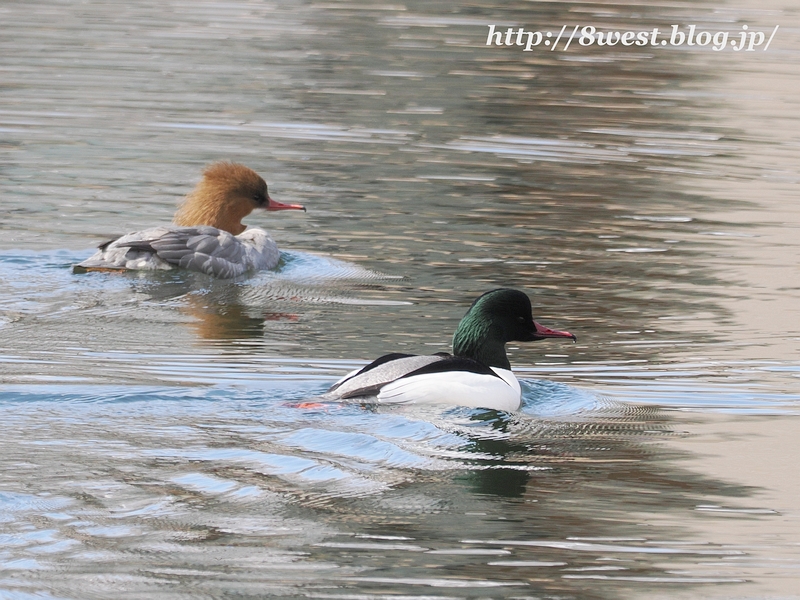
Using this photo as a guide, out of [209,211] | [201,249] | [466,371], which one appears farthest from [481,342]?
[209,211]

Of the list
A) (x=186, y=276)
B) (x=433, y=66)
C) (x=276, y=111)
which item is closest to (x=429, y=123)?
(x=276, y=111)

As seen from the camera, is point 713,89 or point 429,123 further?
point 713,89

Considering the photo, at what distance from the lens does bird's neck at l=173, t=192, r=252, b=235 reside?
10211 millimetres

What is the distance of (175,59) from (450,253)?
8.74 meters

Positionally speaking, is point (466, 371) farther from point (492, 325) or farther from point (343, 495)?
point (343, 495)

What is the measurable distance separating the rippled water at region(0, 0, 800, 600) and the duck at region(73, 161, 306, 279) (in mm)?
142

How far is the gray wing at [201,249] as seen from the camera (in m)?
9.16

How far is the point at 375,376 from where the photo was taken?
21.4ft

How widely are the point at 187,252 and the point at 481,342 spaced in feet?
9.56

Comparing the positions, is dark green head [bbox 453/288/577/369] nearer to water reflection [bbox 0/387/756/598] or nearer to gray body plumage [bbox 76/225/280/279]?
water reflection [bbox 0/387/756/598]

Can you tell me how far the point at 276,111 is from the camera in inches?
595

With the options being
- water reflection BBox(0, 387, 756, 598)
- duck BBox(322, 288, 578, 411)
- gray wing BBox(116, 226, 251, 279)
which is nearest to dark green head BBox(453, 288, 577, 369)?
duck BBox(322, 288, 578, 411)

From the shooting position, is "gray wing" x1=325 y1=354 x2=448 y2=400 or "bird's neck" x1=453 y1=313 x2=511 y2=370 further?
"bird's neck" x1=453 y1=313 x2=511 y2=370

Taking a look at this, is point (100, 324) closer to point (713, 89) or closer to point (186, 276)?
point (186, 276)
